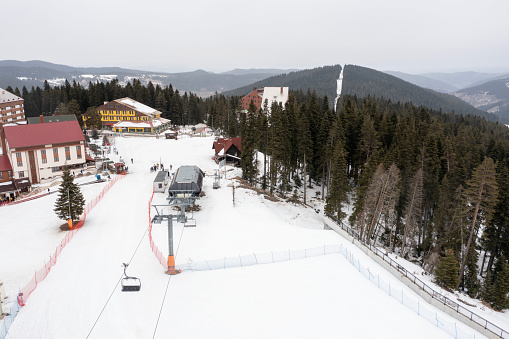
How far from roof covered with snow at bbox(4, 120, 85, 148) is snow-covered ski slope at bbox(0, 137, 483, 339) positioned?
52.5ft

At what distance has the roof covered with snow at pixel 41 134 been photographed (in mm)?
48994

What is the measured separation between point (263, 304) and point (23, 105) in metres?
120

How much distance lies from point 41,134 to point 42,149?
8.38ft

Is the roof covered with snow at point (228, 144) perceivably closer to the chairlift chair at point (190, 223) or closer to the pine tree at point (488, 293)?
the chairlift chair at point (190, 223)

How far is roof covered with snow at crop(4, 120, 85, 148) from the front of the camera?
161 feet

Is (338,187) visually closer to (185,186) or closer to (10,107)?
(185,186)

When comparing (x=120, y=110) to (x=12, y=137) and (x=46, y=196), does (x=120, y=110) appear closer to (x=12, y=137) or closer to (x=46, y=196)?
(x=12, y=137)

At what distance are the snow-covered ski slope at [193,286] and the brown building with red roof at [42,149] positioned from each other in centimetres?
1417

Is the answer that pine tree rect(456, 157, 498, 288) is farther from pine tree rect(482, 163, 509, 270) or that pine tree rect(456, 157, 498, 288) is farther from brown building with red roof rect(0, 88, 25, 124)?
brown building with red roof rect(0, 88, 25, 124)

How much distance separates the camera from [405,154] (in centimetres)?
4681

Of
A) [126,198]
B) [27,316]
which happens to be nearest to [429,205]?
[126,198]

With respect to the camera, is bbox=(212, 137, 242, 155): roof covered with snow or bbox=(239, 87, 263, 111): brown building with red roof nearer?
bbox=(212, 137, 242, 155): roof covered with snow

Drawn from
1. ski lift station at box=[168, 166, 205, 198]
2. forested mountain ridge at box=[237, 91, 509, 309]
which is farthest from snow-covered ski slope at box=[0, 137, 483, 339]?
forested mountain ridge at box=[237, 91, 509, 309]

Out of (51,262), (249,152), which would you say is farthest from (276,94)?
(51,262)
